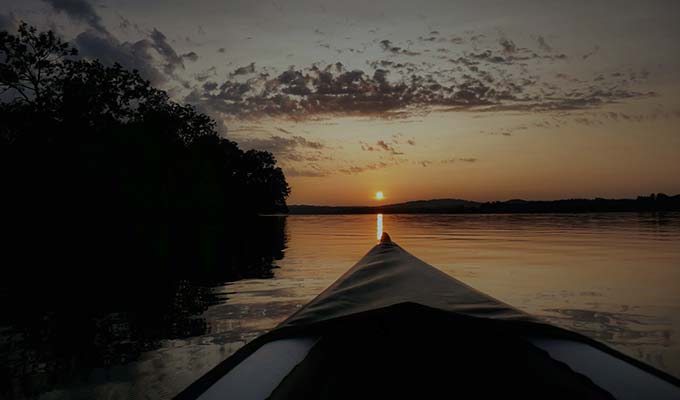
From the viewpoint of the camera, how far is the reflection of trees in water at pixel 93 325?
360 cm

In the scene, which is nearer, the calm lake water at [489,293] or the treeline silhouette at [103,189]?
the calm lake water at [489,293]

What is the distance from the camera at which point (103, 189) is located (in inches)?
1270

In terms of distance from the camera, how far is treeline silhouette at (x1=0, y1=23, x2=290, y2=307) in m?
10.3

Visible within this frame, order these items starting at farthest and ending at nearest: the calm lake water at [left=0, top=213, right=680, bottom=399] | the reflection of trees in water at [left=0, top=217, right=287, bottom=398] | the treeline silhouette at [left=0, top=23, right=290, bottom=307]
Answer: the treeline silhouette at [left=0, top=23, right=290, bottom=307], the reflection of trees in water at [left=0, top=217, right=287, bottom=398], the calm lake water at [left=0, top=213, right=680, bottom=399]

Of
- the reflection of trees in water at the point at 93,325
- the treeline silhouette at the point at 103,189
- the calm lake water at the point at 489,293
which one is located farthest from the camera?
the treeline silhouette at the point at 103,189

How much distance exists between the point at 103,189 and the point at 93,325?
102 feet

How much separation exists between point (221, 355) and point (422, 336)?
2537 mm

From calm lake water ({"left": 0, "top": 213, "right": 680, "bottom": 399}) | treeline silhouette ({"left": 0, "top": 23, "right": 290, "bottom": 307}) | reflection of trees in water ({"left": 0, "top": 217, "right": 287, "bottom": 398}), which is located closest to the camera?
calm lake water ({"left": 0, "top": 213, "right": 680, "bottom": 399})

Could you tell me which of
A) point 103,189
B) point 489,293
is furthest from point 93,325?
point 103,189

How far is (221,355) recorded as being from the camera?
4051mm

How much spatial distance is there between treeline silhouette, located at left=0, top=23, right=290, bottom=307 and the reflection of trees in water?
0.17 meters

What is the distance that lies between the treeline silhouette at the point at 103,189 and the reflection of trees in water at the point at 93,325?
170mm

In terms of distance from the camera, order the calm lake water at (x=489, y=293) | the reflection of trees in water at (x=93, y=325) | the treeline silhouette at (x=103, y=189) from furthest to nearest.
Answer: the treeline silhouette at (x=103, y=189) < the reflection of trees in water at (x=93, y=325) < the calm lake water at (x=489, y=293)

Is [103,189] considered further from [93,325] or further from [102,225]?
[93,325]
